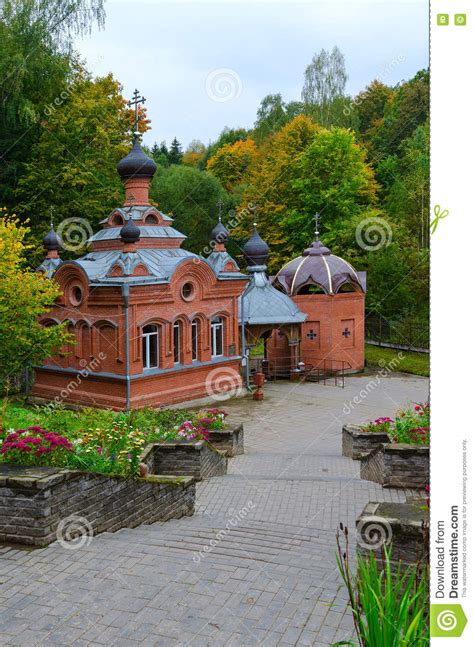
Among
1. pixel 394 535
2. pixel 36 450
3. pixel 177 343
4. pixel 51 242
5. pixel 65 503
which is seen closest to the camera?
pixel 394 535

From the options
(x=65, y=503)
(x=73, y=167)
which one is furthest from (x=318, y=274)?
(x=65, y=503)

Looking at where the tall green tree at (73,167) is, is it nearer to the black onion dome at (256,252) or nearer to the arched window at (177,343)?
the black onion dome at (256,252)

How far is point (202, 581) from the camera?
17.1ft

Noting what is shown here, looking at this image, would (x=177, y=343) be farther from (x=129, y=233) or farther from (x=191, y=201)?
(x=191, y=201)

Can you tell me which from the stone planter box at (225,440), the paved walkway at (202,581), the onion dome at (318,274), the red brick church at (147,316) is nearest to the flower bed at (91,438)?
the stone planter box at (225,440)

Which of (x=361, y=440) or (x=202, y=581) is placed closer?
(x=202, y=581)

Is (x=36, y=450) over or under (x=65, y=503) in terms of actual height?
over

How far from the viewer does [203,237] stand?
4275 centimetres

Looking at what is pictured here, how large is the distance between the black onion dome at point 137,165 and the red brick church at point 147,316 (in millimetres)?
A: 34

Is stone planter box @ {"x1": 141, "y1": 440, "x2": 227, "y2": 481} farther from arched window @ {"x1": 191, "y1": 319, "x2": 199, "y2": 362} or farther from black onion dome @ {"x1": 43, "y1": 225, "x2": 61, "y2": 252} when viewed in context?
black onion dome @ {"x1": 43, "y1": 225, "x2": 61, "y2": 252}

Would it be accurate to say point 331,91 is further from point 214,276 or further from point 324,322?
point 214,276

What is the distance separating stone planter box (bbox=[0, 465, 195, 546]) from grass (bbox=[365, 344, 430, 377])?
1952 centimetres

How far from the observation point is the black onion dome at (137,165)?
69.7ft

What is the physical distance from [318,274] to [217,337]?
6.70 metres
